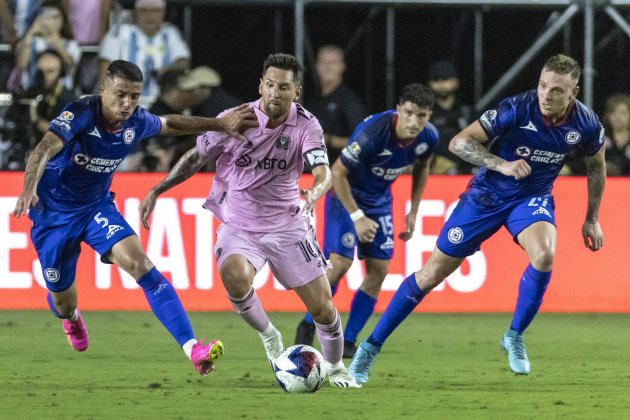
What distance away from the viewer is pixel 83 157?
Answer: 882 centimetres

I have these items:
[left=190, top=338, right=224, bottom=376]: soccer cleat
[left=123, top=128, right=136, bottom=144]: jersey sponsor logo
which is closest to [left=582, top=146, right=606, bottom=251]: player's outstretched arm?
[left=190, top=338, right=224, bottom=376]: soccer cleat

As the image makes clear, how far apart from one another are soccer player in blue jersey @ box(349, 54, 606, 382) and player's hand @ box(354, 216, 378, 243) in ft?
2.24

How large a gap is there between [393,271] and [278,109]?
5.27 m

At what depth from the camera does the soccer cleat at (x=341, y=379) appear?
8.52 m

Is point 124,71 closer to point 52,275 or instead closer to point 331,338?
point 52,275

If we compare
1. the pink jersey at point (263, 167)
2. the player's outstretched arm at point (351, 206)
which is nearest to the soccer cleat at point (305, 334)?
the player's outstretched arm at point (351, 206)

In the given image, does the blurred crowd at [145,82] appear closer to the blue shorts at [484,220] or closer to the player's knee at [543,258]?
the blue shorts at [484,220]

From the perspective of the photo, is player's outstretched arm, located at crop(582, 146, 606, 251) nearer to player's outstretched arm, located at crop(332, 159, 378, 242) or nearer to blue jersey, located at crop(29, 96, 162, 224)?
Result: player's outstretched arm, located at crop(332, 159, 378, 242)

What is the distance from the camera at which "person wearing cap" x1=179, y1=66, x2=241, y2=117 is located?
13742 millimetres

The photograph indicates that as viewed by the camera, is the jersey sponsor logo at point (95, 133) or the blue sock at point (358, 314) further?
the blue sock at point (358, 314)

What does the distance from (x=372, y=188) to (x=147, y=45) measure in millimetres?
4363

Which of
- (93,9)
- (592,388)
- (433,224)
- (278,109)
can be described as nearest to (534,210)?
(592,388)

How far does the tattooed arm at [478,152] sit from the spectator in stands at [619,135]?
5.42 metres

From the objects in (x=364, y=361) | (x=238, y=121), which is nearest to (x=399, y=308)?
(x=364, y=361)
